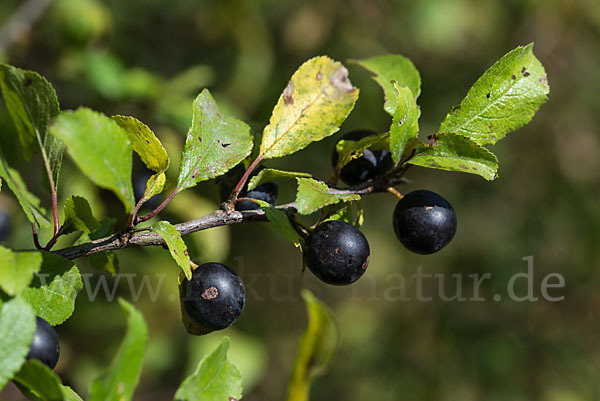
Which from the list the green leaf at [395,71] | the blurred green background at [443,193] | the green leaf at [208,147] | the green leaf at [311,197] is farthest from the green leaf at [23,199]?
the blurred green background at [443,193]

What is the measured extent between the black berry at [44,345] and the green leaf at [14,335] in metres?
0.06

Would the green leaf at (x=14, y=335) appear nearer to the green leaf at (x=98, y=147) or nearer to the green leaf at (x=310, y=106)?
the green leaf at (x=98, y=147)

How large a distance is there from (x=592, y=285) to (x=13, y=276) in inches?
124

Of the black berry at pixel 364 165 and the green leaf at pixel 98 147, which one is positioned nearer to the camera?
the green leaf at pixel 98 147

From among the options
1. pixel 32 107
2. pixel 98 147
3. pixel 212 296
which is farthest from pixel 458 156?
pixel 32 107

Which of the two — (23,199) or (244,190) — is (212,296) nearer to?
(244,190)

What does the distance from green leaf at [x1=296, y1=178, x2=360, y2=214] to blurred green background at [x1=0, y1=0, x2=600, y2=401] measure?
175 centimetres

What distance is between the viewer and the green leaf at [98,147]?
0.81 m

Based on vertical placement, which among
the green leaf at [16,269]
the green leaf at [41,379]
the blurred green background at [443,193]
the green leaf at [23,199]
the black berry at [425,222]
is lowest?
the green leaf at [41,379]

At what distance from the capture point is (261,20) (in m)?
3.05

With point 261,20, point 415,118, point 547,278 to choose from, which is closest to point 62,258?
point 415,118

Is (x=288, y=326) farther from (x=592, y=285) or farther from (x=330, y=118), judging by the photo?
(x=330, y=118)

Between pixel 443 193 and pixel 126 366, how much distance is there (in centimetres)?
304

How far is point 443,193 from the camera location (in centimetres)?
360
